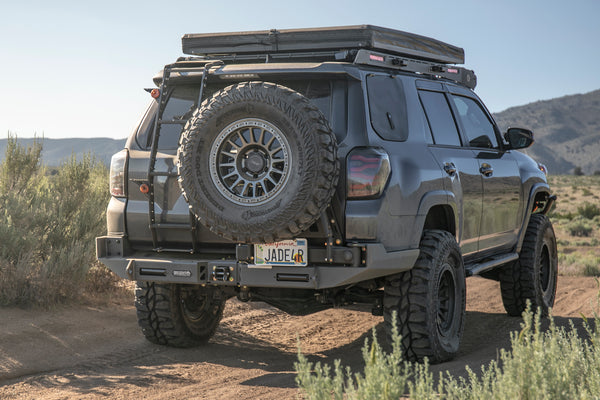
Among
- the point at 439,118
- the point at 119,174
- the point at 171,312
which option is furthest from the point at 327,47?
the point at 171,312

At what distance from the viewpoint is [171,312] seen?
6219mm

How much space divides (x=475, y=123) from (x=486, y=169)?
591 millimetres

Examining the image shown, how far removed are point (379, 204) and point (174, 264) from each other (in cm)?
150

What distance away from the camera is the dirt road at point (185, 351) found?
5.22 metres

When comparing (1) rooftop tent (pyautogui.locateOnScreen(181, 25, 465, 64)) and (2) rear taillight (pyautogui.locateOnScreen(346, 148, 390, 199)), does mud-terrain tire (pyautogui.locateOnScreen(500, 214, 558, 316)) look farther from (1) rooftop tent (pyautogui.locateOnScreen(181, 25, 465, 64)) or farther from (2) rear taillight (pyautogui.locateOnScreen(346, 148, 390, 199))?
(2) rear taillight (pyautogui.locateOnScreen(346, 148, 390, 199))

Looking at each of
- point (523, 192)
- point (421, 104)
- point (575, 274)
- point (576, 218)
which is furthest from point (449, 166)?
point (576, 218)

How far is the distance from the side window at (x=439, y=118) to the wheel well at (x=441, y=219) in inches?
21.7

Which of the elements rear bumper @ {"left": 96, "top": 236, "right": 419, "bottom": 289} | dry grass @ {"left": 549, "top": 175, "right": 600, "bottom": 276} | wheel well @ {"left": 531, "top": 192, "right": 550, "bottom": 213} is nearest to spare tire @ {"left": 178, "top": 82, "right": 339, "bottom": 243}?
rear bumper @ {"left": 96, "top": 236, "right": 419, "bottom": 289}

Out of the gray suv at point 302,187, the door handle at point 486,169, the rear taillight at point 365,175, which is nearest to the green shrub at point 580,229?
the door handle at point 486,169

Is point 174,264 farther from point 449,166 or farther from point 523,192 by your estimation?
point 523,192

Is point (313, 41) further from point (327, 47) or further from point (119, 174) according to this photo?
point (119, 174)

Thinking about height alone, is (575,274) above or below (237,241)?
below

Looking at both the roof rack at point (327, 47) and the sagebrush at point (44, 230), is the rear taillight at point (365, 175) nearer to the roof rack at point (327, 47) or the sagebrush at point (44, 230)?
the roof rack at point (327, 47)

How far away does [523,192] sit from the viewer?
8.00 m
